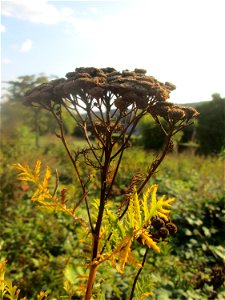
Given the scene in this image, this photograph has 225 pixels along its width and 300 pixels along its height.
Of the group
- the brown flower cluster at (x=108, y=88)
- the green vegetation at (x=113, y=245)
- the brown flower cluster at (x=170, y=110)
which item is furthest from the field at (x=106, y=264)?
the brown flower cluster at (x=170, y=110)

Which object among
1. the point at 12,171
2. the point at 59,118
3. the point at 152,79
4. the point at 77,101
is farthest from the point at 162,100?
the point at 12,171

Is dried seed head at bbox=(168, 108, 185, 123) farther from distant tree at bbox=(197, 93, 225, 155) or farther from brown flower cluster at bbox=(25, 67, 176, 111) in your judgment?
distant tree at bbox=(197, 93, 225, 155)

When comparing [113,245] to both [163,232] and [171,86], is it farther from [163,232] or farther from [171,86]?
[171,86]

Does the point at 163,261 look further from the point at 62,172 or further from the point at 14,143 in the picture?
the point at 14,143

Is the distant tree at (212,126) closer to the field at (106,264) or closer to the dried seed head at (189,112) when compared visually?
the field at (106,264)

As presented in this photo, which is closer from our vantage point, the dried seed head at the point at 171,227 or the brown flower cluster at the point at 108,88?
the brown flower cluster at the point at 108,88

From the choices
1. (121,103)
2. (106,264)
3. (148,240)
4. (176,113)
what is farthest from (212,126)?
(148,240)

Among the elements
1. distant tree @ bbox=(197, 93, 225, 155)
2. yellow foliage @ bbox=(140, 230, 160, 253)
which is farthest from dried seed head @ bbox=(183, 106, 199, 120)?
distant tree @ bbox=(197, 93, 225, 155)
